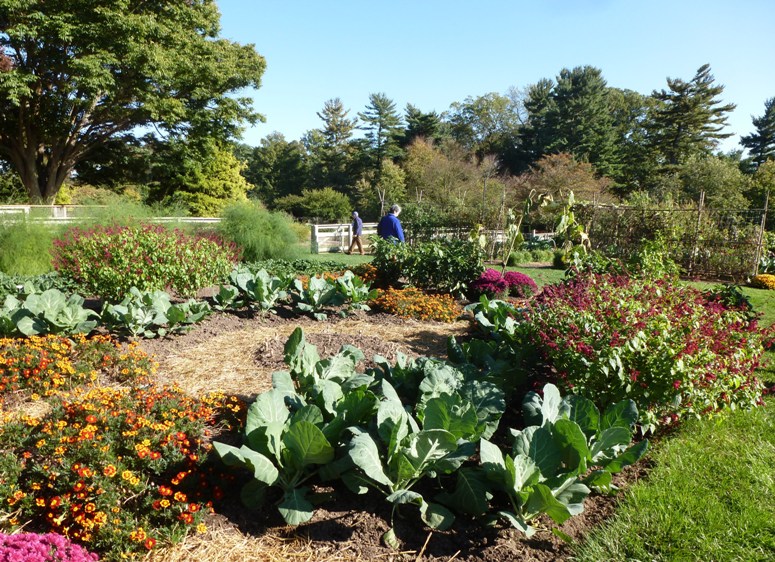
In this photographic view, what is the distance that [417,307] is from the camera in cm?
668

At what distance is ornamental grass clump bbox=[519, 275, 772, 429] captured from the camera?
293 centimetres

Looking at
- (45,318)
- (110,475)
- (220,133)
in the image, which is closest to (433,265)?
(45,318)

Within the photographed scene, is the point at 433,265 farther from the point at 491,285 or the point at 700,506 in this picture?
the point at 700,506

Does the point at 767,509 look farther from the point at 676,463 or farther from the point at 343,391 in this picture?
the point at 343,391

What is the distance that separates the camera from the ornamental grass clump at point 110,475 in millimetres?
2105

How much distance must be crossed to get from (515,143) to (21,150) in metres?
38.8

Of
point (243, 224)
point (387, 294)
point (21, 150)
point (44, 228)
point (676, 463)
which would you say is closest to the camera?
point (676, 463)

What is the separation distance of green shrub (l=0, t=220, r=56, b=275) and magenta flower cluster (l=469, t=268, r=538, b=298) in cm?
777

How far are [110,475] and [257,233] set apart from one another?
33.5 ft

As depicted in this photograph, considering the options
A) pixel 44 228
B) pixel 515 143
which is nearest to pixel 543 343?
pixel 44 228

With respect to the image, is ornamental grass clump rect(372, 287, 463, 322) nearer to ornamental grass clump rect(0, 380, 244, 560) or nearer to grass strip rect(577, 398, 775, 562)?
grass strip rect(577, 398, 775, 562)

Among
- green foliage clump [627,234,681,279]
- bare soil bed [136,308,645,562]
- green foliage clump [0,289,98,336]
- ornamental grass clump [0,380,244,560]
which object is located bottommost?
bare soil bed [136,308,645,562]

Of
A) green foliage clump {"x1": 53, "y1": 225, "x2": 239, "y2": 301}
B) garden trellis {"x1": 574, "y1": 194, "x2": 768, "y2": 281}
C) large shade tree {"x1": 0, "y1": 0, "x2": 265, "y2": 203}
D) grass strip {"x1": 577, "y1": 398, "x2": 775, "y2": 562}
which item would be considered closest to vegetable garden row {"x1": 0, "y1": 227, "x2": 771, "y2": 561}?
grass strip {"x1": 577, "y1": 398, "x2": 775, "y2": 562}

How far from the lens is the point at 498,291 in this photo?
24.9 ft
